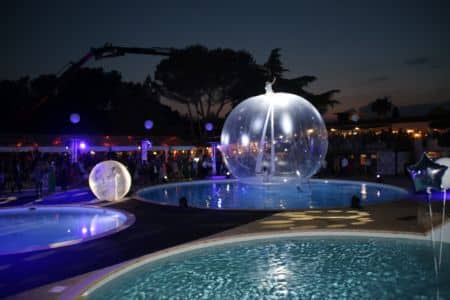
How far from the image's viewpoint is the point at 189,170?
86.5 feet

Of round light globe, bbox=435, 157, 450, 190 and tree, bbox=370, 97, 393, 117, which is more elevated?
tree, bbox=370, 97, 393, 117

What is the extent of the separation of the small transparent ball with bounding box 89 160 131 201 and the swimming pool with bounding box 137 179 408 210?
3.36 ft

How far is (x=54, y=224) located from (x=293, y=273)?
845cm

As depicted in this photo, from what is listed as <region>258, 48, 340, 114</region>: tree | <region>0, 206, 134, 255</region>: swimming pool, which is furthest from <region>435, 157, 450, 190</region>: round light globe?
<region>258, 48, 340, 114</region>: tree

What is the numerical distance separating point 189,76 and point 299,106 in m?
25.8

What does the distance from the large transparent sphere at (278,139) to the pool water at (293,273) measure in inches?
201

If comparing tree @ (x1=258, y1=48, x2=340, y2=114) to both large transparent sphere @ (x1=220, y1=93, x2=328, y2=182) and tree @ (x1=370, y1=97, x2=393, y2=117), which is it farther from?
tree @ (x1=370, y1=97, x2=393, y2=117)

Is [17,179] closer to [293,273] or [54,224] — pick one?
[54,224]

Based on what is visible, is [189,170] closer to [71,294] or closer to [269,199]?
[269,199]

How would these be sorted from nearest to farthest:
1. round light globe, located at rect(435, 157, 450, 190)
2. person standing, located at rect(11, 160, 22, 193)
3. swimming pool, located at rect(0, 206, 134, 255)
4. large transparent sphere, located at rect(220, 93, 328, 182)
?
round light globe, located at rect(435, 157, 450, 190) → swimming pool, located at rect(0, 206, 134, 255) → large transparent sphere, located at rect(220, 93, 328, 182) → person standing, located at rect(11, 160, 22, 193)

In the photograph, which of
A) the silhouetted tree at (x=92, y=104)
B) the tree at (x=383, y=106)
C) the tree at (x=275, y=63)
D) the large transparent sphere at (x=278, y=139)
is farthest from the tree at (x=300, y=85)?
the tree at (x=383, y=106)

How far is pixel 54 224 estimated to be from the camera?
13.2 metres

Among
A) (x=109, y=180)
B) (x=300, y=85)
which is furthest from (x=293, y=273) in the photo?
(x=300, y=85)

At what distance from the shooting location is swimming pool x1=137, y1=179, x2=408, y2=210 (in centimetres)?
1588
